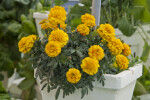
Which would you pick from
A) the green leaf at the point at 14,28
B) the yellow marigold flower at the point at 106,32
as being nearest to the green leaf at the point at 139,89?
the yellow marigold flower at the point at 106,32

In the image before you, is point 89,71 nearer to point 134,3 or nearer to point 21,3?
point 134,3

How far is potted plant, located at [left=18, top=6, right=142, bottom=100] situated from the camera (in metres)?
0.67

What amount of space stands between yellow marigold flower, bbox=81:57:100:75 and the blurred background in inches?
9.6

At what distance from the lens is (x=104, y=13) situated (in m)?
1.36

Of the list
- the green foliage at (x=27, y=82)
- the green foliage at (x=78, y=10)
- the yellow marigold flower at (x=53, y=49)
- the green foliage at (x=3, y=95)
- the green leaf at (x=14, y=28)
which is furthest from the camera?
the green leaf at (x=14, y=28)

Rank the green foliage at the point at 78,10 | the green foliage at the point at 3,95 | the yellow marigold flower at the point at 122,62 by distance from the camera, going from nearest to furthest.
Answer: the yellow marigold flower at the point at 122,62 < the green foliage at the point at 78,10 < the green foliage at the point at 3,95

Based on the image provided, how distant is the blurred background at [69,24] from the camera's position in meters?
1.16

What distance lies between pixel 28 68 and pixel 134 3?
77cm

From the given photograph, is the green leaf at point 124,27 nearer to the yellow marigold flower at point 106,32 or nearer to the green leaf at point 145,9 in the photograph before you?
the green leaf at point 145,9

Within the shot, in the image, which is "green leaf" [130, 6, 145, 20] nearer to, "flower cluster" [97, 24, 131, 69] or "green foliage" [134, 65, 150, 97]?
"green foliage" [134, 65, 150, 97]

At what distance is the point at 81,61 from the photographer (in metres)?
0.70

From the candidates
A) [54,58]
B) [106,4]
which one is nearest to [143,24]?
[106,4]

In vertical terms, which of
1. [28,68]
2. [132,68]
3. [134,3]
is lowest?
[28,68]

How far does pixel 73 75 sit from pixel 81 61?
0.07 metres
